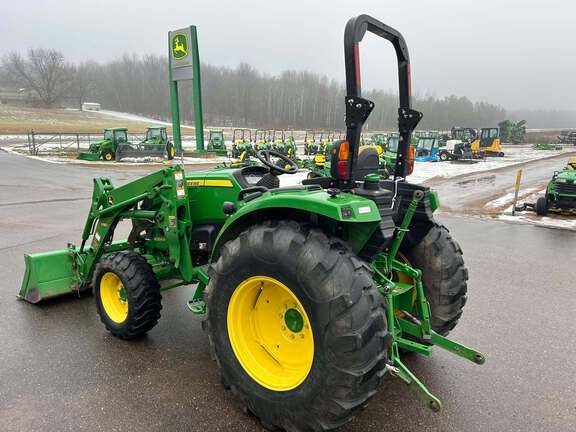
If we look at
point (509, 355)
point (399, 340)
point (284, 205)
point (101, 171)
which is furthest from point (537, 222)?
point (101, 171)

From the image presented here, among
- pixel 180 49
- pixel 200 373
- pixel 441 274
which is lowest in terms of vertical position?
pixel 200 373

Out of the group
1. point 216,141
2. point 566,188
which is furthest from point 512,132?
point 566,188

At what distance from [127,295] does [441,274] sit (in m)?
2.44

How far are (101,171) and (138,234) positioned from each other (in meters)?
15.8

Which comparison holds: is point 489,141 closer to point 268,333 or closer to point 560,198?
point 560,198

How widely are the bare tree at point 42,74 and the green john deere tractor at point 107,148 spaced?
220ft

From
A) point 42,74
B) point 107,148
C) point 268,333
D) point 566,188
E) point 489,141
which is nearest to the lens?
point 268,333

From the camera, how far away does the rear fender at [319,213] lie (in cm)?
223

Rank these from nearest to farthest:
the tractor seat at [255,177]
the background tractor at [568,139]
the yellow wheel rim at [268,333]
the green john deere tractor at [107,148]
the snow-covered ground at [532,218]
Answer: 1. the yellow wheel rim at [268,333]
2. the tractor seat at [255,177]
3. the snow-covered ground at [532,218]
4. the green john deere tractor at [107,148]
5. the background tractor at [568,139]

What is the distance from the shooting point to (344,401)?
2109 millimetres

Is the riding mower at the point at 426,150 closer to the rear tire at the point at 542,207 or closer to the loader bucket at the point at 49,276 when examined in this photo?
the rear tire at the point at 542,207

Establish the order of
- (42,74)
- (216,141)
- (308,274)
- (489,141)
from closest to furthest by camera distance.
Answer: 1. (308,274)
2. (216,141)
3. (489,141)
4. (42,74)

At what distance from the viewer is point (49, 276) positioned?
167 inches

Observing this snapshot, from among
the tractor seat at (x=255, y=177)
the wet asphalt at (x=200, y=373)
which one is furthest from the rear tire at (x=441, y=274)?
the tractor seat at (x=255, y=177)
